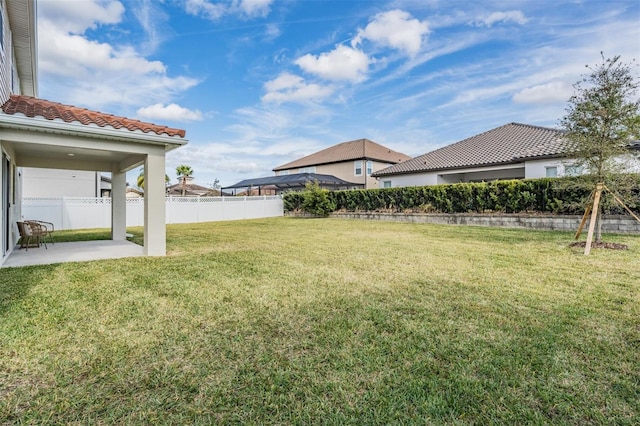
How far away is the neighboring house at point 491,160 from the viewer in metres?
16.7

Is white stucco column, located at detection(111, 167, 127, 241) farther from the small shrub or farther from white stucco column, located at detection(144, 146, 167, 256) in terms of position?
the small shrub

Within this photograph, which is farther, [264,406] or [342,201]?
[342,201]

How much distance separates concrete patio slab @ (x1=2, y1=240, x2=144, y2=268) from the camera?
24.5 ft

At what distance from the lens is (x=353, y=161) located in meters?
34.6

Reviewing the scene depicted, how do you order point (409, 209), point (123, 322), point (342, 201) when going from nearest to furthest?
point (123, 322), point (409, 209), point (342, 201)

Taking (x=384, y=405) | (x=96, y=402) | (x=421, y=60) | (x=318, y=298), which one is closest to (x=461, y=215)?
(x=421, y=60)

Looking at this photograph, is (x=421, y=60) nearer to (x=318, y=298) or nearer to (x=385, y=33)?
(x=385, y=33)

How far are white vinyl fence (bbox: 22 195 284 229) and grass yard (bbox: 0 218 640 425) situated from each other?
12727 mm

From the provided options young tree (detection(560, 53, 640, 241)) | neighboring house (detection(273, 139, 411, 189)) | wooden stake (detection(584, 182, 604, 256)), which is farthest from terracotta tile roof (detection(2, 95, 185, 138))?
neighboring house (detection(273, 139, 411, 189))

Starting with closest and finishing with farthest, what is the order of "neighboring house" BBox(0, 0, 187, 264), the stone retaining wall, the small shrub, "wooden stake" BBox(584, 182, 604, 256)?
"neighboring house" BBox(0, 0, 187, 264), "wooden stake" BBox(584, 182, 604, 256), the stone retaining wall, the small shrub

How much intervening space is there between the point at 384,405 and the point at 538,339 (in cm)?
210

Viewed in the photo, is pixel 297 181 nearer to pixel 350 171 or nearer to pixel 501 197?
pixel 350 171

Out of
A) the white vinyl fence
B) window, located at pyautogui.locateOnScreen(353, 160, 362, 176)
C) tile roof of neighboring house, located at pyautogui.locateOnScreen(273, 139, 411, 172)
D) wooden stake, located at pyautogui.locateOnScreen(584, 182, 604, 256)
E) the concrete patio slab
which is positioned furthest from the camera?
tile roof of neighboring house, located at pyautogui.locateOnScreen(273, 139, 411, 172)

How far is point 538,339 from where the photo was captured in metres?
3.39
